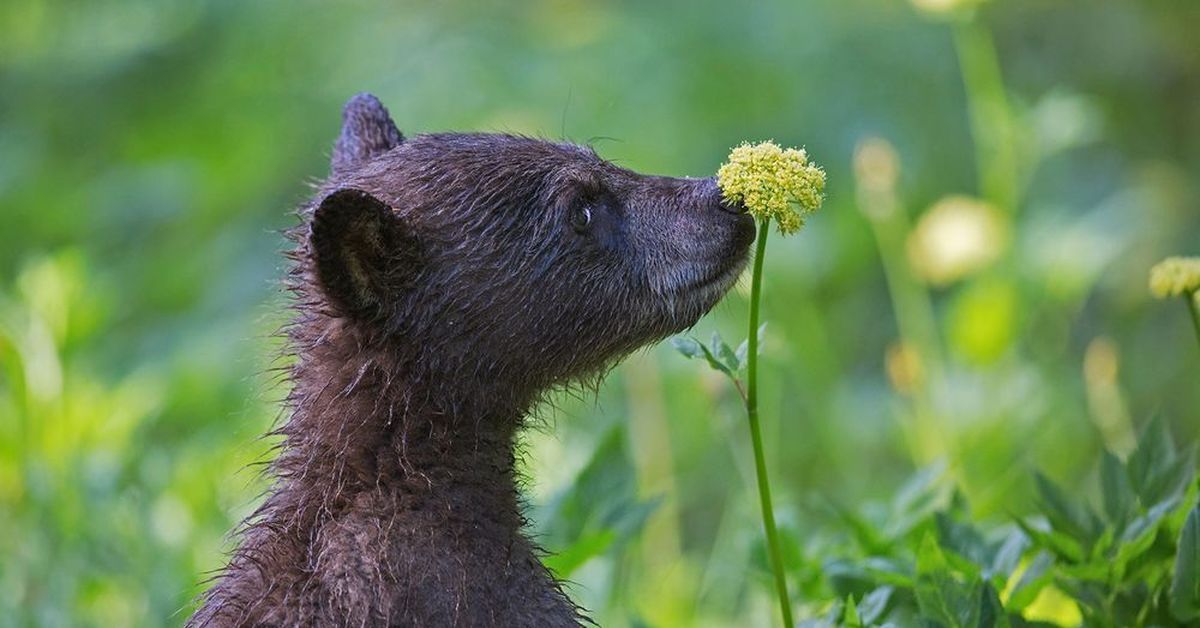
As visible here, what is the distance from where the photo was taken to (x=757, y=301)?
3.38 m

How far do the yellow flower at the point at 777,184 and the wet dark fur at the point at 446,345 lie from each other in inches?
23.7

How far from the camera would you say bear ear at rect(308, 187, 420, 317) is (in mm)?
3572

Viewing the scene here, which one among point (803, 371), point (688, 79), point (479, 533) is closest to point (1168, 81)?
point (688, 79)

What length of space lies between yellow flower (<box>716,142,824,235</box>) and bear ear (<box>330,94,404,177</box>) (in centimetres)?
125

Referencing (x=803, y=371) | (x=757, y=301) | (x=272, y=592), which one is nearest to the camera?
(x=757, y=301)

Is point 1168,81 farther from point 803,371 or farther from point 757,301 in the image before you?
point 757,301

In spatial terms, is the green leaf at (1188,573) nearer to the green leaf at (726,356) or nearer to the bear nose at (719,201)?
the green leaf at (726,356)

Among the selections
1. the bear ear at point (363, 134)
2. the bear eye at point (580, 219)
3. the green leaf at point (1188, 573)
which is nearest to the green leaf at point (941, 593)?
the green leaf at point (1188, 573)

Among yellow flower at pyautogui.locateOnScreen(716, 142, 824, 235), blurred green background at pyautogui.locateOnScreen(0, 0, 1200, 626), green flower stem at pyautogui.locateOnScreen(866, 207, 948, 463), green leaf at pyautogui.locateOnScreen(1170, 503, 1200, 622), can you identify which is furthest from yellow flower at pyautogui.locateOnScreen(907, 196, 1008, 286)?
yellow flower at pyautogui.locateOnScreen(716, 142, 824, 235)

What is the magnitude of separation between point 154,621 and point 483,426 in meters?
1.73

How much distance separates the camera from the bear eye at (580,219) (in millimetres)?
4059

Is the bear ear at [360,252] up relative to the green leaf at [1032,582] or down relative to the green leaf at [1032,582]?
up

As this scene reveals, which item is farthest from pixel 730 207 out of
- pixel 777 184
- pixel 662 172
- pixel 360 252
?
pixel 662 172

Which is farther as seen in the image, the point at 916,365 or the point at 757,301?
the point at 916,365
